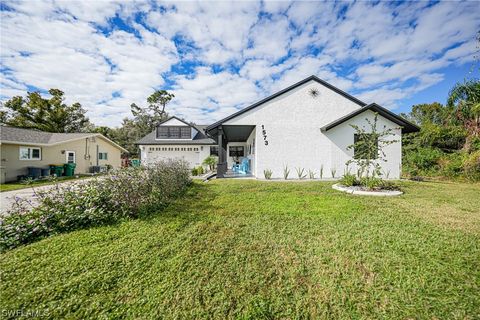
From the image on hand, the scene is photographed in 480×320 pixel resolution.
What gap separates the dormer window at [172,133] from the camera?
2084 centimetres

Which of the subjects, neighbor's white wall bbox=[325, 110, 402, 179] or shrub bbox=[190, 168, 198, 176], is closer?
neighbor's white wall bbox=[325, 110, 402, 179]

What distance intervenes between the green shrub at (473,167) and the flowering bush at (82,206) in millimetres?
16384

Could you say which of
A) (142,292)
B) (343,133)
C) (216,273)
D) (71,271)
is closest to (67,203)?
(71,271)

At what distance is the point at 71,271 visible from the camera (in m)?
2.70

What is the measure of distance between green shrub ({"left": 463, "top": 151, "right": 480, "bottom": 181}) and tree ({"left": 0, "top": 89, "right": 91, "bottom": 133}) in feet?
153

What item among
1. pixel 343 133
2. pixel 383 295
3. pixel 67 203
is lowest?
pixel 383 295

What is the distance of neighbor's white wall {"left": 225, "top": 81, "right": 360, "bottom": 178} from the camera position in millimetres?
11711

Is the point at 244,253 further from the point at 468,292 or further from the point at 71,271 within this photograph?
the point at 468,292

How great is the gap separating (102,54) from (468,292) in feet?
39.6

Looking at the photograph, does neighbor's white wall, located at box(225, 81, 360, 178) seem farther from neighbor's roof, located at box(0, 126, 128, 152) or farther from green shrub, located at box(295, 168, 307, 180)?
neighbor's roof, located at box(0, 126, 128, 152)

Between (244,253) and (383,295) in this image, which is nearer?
Result: (383,295)

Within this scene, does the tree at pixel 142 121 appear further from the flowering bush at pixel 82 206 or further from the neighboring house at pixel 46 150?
the flowering bush at pixel 82 206

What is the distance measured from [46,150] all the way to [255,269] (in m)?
22.1

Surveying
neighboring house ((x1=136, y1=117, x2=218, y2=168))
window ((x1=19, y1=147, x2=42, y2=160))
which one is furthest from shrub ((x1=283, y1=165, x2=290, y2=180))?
window ((x1=19, y1=147, x2=42, y2=160))
